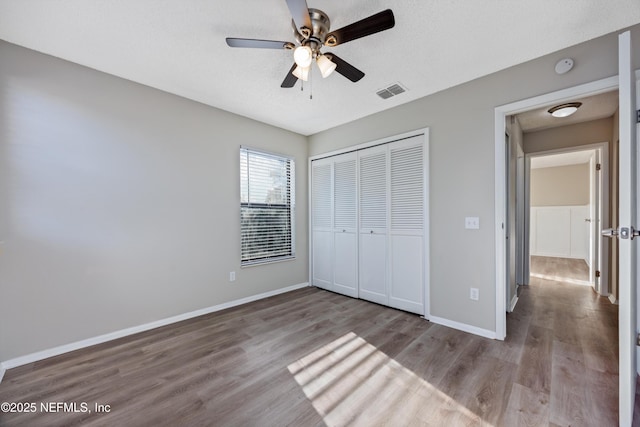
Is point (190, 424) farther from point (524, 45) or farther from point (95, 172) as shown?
point (524, 45)

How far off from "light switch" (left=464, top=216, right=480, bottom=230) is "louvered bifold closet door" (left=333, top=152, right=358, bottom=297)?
1.44m

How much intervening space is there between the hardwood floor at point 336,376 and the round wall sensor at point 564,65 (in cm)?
236

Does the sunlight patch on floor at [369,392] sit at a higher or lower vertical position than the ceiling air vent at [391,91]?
lower

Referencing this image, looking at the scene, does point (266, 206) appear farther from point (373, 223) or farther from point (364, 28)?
point (364, 28)

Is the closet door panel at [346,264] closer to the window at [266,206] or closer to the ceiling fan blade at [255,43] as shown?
the window at [266,206]

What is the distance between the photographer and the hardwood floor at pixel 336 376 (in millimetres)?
1536

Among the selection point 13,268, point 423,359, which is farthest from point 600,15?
point 13,268

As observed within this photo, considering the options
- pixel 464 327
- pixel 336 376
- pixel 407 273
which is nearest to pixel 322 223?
pixel 407 273

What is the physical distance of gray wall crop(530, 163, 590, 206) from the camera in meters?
6.23

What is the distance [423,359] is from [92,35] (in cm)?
369

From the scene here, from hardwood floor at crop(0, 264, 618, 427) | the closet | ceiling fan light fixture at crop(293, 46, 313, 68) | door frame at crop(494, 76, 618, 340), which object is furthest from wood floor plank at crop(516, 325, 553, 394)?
ceiling fan light fixture at crop(293, 46, 313, 68)

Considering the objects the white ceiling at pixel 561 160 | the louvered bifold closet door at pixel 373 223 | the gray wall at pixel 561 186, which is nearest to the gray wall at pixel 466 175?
the louvered bifold closet door at pixel 373 223

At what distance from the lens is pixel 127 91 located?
259 cm

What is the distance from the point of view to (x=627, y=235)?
52.4 inches
